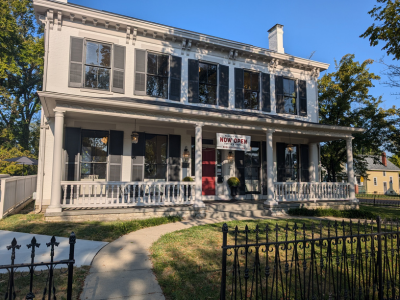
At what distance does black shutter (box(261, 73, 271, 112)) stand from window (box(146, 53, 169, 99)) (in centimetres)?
483

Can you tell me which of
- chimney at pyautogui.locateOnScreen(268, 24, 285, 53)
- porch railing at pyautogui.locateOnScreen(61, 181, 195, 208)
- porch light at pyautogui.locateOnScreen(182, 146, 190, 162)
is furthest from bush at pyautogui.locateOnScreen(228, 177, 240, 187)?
chimney at pyautogui.locateOnScreen(268, 24, 285, 53)

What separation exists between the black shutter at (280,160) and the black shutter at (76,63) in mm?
9377

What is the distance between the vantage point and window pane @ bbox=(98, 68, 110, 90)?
32.4 feet

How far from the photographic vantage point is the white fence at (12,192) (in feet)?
26.6

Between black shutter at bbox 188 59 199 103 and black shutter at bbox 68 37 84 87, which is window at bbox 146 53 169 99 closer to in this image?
black shutter at bbox 188 59 199 103

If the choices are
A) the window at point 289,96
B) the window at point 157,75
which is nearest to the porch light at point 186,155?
the window at point 157,75

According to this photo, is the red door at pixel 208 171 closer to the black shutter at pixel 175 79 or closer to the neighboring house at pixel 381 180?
the black shutter at pixel 175 79

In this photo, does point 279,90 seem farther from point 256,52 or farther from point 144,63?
point 144,63

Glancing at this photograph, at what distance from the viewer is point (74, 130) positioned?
30.9 feet

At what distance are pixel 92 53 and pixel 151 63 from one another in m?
2.25

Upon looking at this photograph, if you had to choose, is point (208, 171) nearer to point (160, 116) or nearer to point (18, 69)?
point (160, 116)

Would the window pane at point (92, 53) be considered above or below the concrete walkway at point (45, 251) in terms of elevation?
above

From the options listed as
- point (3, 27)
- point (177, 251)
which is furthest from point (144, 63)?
point (3, 27)

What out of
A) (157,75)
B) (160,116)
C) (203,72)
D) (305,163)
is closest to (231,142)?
(160,116)
